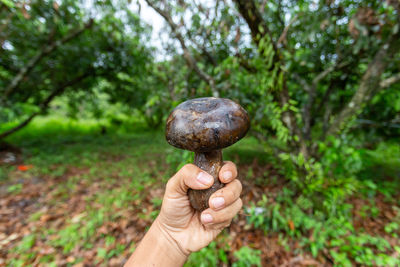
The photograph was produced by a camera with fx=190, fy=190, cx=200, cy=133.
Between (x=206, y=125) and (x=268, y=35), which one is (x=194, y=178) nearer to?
(x=206, y=125)

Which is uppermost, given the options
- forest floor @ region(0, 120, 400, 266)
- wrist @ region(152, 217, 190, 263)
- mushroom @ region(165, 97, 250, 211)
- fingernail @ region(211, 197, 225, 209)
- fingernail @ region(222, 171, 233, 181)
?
mushroom @ region(165, 97, 250, 211)

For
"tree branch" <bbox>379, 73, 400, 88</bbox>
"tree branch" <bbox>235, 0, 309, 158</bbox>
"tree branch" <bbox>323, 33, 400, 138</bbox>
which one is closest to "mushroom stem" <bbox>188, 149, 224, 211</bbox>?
"tree branch" <bbox>235, 0, 309, 158</bbox>

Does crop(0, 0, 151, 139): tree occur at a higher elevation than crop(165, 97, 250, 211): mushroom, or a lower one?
higher

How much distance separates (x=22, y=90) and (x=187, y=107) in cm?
605

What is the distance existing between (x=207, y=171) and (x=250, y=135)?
2.19 metres

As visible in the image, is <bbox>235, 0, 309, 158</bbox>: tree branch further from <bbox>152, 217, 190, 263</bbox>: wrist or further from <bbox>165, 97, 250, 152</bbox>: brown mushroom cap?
<bbox>152, 217, 190, 263</bbox>: wrist

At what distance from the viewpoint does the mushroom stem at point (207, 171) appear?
1.33 metres

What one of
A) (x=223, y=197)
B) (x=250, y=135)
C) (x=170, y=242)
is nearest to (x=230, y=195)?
(x=223, y=197)

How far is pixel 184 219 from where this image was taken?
1612 mm

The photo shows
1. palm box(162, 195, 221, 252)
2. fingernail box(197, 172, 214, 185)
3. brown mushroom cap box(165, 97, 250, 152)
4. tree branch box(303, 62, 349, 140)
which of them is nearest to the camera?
brown mushroom cap box(165, 97, 250, 152)

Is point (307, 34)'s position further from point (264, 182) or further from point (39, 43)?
Result: point (39, 43)

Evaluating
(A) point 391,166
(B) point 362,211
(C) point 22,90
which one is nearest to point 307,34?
(B) point 362,211

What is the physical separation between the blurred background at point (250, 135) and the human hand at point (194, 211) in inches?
12.9

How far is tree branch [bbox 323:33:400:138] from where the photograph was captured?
2.41 metres
